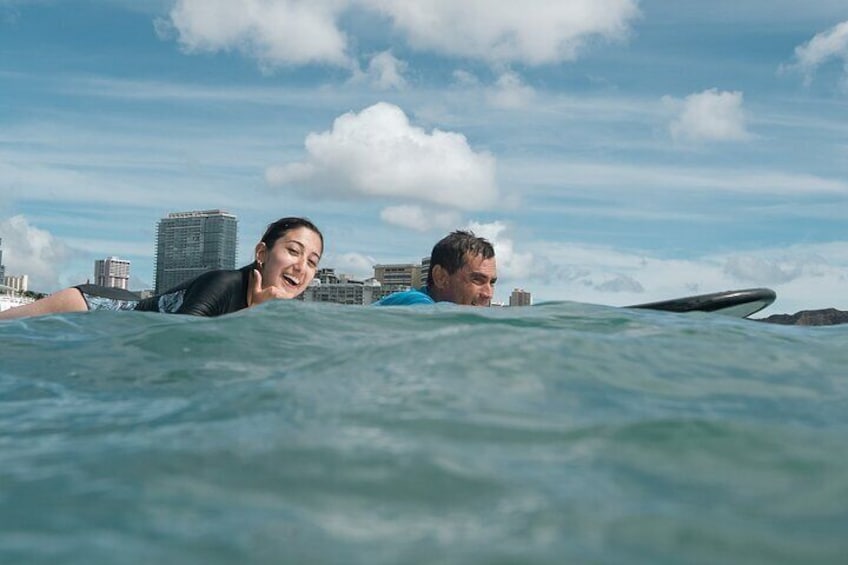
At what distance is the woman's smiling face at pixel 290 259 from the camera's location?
7.56 meters

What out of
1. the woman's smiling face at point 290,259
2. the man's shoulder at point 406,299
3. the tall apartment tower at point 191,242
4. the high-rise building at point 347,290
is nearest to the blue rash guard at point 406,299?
the man's shoulder at point 406,299

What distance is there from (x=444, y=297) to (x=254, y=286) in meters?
2.15

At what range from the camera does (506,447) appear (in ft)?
9.64

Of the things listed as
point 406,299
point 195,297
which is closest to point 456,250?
point 406,299

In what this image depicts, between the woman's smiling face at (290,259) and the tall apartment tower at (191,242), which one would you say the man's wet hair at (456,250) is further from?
the tall apartment tower at (191,242)

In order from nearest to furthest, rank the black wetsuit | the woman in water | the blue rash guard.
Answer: the black wetsuit, the woman in water, the blue rash guard

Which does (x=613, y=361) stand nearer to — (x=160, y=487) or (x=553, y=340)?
A: (x=553, y=340)

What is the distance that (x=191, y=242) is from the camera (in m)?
156

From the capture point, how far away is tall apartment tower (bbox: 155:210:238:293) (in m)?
152

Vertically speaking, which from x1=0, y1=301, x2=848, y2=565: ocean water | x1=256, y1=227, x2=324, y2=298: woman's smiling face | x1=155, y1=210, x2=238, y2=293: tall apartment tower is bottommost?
x1=0, y1=301, x2=848, y2=565: ocean water

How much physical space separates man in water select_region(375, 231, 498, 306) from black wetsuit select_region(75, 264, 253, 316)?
204 centimetres

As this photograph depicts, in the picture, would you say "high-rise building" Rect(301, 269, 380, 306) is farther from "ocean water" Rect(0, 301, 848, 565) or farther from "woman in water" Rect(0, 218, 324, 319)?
"ocean water" Rect(0, 301, 848, 565)

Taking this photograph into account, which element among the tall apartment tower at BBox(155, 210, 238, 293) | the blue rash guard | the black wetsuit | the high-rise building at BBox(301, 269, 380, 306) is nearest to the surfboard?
the blue rash guard

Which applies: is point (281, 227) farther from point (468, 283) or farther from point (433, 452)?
point (433, 452)
